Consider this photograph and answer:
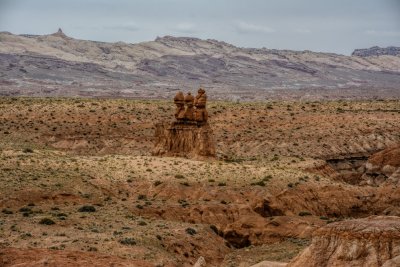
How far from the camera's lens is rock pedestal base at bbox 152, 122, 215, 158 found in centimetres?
6550

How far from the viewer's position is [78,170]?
2269 inches

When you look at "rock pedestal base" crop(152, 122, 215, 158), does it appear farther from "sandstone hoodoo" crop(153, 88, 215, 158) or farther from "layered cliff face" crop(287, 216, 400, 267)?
"layered cliff face" crop(287, 216, 400, 267)

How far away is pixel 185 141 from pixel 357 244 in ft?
136

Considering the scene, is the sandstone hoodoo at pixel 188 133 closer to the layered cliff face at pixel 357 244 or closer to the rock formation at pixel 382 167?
the rock formation at pixel 382 167

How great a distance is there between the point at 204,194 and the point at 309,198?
311 inches

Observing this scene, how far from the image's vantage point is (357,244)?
2556 centimetres

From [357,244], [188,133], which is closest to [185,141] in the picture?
[188,133]

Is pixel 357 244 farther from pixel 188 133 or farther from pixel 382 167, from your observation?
pixel 382 167

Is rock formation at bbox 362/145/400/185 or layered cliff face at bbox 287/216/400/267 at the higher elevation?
layered cliff face at bbox 287/216/400/267

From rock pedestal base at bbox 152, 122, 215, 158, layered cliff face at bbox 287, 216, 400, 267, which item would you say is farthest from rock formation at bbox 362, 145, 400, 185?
layered cliff face at bbox 287, 216, 400, 267

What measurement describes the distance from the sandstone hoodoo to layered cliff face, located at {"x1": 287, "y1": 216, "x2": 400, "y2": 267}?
1528 inches

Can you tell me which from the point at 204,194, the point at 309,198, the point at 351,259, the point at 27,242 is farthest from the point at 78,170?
the point at 351,259

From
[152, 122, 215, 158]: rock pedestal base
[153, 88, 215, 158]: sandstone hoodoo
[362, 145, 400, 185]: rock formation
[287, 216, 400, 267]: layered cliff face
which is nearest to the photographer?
[287, 216, 400, 267]: layered cliff face

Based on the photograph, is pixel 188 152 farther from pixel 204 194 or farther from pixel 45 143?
pixel 45 143
